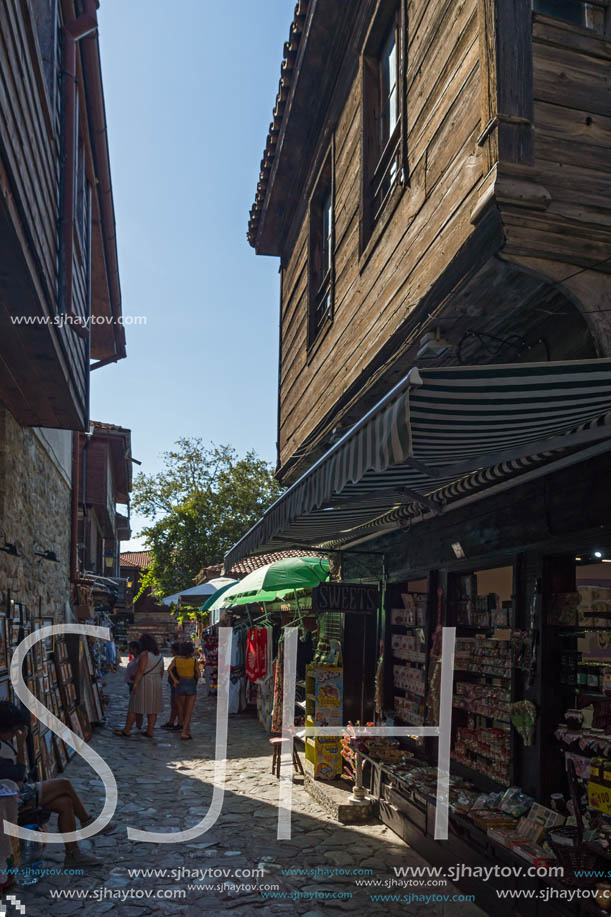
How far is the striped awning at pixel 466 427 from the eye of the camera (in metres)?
2.96

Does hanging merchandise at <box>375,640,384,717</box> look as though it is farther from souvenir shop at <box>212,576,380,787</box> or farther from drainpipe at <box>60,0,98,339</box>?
drainpipe at <box>60,0,98,339</box>

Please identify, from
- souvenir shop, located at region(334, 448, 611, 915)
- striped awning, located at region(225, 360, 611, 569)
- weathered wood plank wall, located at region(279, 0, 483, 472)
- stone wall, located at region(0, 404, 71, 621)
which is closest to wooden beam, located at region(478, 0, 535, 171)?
weathered wood plank wall, located at region(279, 0, 483, 472)

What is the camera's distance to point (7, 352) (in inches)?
256

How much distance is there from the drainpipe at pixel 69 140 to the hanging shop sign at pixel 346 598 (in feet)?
12.5

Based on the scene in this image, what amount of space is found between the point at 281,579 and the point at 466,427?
20.1ft

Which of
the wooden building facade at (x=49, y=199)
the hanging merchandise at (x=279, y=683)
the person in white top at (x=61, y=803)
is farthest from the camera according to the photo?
the hanging merchandise at (x=279, y=683)

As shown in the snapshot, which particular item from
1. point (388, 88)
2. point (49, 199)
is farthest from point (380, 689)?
point (388, 88)

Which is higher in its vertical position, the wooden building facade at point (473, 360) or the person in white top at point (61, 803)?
the wooden building facade at point (473, 360)

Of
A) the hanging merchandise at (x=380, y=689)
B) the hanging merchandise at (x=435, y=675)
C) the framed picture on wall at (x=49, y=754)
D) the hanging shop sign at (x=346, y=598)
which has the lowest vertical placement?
the framed picture on wall at (x=49, y=754)

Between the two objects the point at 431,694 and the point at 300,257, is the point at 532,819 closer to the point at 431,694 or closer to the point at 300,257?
the point at 431,694

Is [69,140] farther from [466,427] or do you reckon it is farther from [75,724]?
[75,724]

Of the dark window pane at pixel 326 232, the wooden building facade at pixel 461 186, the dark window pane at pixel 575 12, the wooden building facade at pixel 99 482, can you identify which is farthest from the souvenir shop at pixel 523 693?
the wooden building facade at pixel 99 482

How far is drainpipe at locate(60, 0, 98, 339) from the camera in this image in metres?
6.93

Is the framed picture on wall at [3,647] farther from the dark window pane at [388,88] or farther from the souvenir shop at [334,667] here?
the dark window pane at [388,88]
